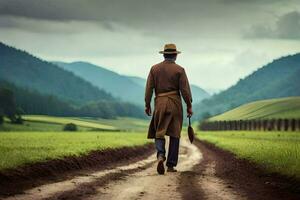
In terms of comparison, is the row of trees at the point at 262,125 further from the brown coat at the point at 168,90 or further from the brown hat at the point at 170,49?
→ the brown hat at the point at 170,49

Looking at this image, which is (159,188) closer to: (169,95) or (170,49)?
(169,95)

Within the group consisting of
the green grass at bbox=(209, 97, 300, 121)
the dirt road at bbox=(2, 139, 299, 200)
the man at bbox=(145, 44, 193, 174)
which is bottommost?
the dirt road at bbox=(2, 139, 299, 200)

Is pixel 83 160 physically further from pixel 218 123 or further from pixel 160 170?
pixel 218 123

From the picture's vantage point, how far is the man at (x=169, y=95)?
62.7ft

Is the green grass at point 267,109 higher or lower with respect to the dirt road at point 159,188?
higher

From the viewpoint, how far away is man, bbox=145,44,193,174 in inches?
753

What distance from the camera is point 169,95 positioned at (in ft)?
63.1

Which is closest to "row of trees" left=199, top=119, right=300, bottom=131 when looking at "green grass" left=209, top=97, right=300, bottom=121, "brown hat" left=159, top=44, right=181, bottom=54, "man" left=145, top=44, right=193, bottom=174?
"green grass" left=209, top=97, right=300, bottom=121

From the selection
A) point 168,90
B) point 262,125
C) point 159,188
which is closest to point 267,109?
point 262,125

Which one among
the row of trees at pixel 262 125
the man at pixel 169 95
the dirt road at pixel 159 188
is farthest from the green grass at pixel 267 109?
the dirt road at pixel 159 188

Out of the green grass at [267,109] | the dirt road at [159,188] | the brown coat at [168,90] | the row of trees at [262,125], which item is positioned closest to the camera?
the dirt road at [159,188]

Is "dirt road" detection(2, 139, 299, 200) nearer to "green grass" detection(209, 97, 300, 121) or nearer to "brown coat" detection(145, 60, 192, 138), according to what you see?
"brown coat" detection(145, 60, 192, 138)

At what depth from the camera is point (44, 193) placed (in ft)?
43.7

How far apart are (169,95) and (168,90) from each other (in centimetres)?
16
